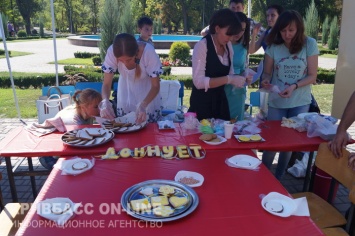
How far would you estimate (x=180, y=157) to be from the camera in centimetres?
199

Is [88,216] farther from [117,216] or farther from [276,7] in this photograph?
[276,7]

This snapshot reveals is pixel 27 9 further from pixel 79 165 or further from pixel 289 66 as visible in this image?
pixel 79 165

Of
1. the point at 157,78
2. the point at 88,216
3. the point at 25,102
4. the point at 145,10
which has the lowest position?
the point at 25,102

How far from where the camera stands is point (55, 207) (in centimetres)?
142

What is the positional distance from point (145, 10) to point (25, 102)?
95.6 feet

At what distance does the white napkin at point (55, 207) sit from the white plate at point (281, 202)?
889mm

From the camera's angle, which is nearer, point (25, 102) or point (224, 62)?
point (224, 62)

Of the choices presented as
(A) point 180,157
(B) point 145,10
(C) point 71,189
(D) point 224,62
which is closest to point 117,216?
(C) point 71,189

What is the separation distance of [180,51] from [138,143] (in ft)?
33.6

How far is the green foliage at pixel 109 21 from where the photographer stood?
8289 mm

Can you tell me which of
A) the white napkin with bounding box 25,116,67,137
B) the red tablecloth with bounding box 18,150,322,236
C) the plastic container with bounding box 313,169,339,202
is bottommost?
the plastic container with bounding box 313,169,339,202

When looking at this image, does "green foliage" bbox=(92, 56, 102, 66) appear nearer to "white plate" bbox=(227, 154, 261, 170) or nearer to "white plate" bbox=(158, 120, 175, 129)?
"white plate" bbox=(158, 120, 175, 129)

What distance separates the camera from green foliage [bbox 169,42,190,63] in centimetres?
1198

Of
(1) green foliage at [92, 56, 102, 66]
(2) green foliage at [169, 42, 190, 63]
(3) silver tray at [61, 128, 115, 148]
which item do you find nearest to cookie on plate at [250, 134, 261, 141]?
(3) silver tray at [61, 128, 115, 148]
